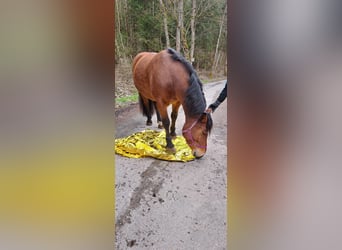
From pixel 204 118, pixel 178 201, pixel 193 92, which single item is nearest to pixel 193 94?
pixel 193 92

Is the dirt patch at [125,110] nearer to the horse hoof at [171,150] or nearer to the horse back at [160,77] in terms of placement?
the horse back at [160,77]

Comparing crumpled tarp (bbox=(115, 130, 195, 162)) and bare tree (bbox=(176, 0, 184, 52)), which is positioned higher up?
bare tree (bbox=(176, 0, 184, 52))

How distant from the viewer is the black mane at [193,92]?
3.00 ft

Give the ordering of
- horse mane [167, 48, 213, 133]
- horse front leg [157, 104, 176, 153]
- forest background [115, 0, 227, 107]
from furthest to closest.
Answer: horse front leg [157, 104, 176, 153] < horse mane [167, 48, 213, 133] < forest background [115, 0, 227, 107]

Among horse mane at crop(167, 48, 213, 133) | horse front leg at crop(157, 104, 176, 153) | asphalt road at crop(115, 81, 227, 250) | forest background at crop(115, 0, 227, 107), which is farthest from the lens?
horse front leg at crop(157, 104, 176, 153)

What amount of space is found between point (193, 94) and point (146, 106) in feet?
0.94

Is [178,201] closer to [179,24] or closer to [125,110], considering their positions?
[125,110]

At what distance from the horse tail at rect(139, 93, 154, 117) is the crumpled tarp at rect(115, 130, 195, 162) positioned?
11 cm

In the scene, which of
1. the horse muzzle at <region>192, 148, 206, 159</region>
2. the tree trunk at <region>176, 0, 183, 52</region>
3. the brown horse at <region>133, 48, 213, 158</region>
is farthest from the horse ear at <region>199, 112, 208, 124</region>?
the tree trunk at <region>176, 0, 183, 52</region>

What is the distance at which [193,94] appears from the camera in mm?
993

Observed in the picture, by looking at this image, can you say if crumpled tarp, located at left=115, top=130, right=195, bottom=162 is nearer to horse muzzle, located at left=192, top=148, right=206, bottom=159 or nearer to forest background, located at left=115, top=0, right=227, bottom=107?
horse muzzle, located at left=192, top=148, right=206, bottom=159

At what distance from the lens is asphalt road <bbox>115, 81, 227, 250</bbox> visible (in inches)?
25.1

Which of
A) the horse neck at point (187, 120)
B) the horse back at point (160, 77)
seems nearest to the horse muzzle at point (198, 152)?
the horse neck at point (187, 120)
